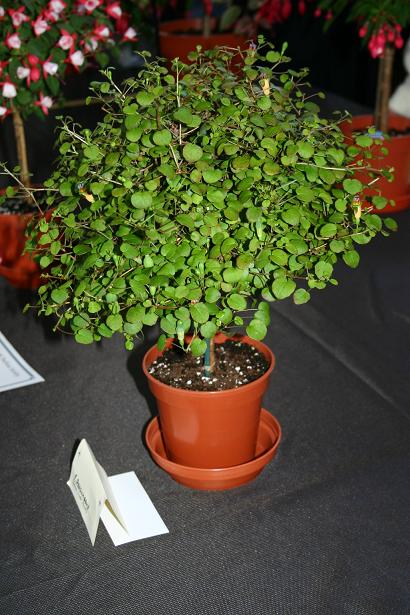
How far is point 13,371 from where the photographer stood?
1336 millimetres

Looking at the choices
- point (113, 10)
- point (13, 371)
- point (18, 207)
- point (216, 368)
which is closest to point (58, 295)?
point (216, 368)

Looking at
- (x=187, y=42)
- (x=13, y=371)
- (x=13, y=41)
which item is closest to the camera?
(x=13, y=371)

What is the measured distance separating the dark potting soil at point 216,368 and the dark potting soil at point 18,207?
0.77 meters

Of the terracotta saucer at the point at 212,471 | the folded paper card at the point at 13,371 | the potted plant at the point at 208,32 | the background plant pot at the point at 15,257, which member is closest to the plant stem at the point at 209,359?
the terracotta saucer at the point at 212,471

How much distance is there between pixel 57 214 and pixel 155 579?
47 centimetres

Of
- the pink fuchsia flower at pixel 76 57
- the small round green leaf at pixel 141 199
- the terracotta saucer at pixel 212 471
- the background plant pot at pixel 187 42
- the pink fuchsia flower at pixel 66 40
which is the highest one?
the small round green leaf at pixel 141 199

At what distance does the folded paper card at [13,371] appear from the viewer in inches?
50.8

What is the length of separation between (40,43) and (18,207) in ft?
1.25

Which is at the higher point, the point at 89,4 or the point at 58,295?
the point at 89,4

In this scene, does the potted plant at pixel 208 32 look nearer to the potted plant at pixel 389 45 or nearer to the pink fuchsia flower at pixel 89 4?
the potted plant at pixel 389 45

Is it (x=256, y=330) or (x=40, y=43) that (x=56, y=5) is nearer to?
(x=40, y=43)

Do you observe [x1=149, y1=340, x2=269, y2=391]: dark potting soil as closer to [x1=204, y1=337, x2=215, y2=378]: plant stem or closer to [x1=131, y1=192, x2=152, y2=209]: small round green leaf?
[x1=204, y1=337, x2=215, y2=378]: plant stem

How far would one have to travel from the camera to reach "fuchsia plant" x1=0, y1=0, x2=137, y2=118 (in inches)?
60.7

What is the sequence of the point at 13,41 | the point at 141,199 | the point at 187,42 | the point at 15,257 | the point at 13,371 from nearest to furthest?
the point at 141,199 < the point at 13,371 < the point at 13,41 < the point at 15,257 < the point at 187,42
